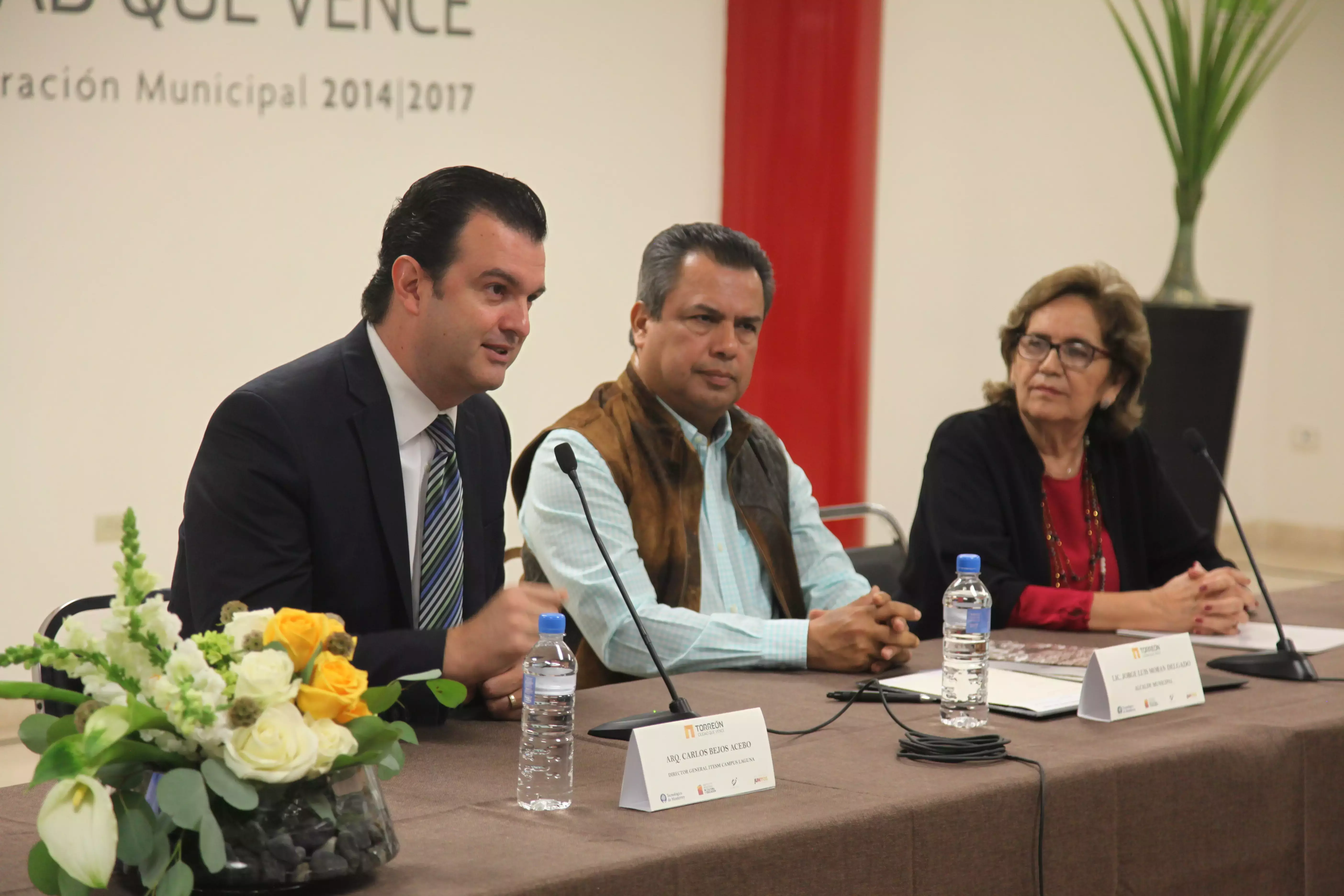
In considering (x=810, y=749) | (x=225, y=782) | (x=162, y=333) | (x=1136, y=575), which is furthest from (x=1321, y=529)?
(x=225, y=782)

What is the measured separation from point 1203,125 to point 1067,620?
116 inches

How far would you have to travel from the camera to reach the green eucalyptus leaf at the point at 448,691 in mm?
1324

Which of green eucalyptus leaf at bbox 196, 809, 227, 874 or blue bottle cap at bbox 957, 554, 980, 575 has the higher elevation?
blue bottle cap at bbox 957, 554, 980, 575

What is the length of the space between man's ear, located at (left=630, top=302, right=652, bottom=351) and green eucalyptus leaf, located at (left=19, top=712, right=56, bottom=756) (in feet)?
5.18

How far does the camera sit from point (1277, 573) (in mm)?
6938

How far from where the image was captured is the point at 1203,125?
16.2 ft

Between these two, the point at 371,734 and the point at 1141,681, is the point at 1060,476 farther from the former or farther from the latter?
the point at 371,734

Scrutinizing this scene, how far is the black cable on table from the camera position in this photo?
5.32 feet

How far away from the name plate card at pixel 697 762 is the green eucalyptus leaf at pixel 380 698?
308mm

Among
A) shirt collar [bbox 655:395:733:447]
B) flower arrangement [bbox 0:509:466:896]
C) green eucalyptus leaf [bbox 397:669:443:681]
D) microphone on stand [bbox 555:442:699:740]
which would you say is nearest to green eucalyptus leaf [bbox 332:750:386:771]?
flower arrangement [bbox 0:509:466:896]

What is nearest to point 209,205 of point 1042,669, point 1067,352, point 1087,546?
point 1067,352

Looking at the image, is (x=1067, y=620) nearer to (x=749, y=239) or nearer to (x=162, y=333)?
(x=749, y=239)

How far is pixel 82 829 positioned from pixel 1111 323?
2327 mm

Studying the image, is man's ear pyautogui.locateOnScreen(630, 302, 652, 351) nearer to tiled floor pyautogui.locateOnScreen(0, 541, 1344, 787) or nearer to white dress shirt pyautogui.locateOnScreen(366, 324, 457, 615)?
white dress shirt pyautogui.locateOnScreen(366, 324, 457, 615)
